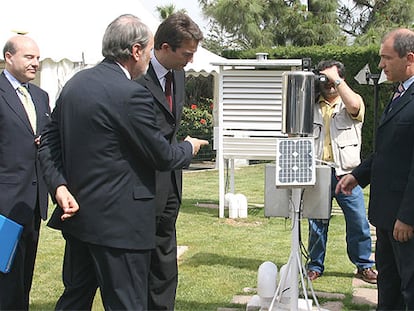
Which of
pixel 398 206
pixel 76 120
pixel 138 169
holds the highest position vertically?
pixel 76 120

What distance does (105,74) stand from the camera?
328cm

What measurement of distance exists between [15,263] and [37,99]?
3.58 feet

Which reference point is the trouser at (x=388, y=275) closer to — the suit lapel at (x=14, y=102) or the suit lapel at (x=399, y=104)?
the suit lapel at (x=399, y=104)

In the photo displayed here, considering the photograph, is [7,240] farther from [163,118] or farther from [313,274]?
[313,274]

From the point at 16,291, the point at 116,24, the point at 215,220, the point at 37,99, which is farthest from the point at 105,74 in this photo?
the point at 215,220

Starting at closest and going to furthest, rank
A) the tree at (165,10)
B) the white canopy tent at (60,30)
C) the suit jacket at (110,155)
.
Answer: the suit jacket at (110,155) → the white canopy tent at (60,30) → the tree at (165,10)

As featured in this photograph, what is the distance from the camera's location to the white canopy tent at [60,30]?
1234cm

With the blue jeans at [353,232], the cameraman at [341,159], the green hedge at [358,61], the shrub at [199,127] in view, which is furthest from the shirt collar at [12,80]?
the green hedge at [358,61]

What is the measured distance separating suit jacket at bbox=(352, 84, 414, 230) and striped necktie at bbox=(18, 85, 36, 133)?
217 cm

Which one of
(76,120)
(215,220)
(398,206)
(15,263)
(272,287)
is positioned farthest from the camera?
(215,220)

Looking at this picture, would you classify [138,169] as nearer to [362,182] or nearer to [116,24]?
[116,24]

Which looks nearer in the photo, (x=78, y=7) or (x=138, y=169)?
(x=138, y=169)

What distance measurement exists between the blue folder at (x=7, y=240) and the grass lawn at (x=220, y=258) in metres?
1.33

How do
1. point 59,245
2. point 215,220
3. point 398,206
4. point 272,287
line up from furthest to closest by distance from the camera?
1. point 215,220
2. point 59,245
3. point 272,287
4. point 398,206
